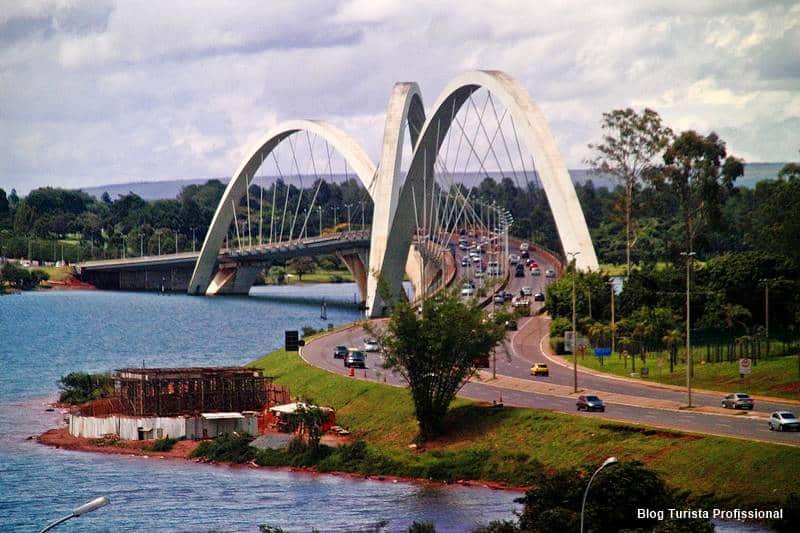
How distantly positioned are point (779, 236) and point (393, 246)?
152 feet

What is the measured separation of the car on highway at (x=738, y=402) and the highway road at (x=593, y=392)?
0.36 metres

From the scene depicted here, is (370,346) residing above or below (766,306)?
below

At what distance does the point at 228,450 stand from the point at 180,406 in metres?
9.15

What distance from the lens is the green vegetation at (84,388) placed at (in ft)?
309

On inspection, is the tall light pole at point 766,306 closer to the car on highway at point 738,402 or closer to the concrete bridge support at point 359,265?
the car on highway at point 738,402

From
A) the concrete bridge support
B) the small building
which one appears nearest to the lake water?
the small building

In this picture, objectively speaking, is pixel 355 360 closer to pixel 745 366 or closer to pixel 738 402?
pixel 745 366

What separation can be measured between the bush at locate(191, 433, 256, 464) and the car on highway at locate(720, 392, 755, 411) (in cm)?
1995

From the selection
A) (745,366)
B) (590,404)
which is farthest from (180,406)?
(745,366)

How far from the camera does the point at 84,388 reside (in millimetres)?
96625

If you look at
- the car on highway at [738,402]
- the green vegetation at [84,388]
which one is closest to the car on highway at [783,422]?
the car on highway at [738,402]

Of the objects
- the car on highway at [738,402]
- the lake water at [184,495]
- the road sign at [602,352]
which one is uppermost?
the road sign at [602,352]

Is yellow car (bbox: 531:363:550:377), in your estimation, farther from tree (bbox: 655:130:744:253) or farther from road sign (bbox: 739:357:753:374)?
tree (bbox: 655:130:744:253)

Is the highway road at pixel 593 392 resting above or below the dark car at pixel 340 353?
below
